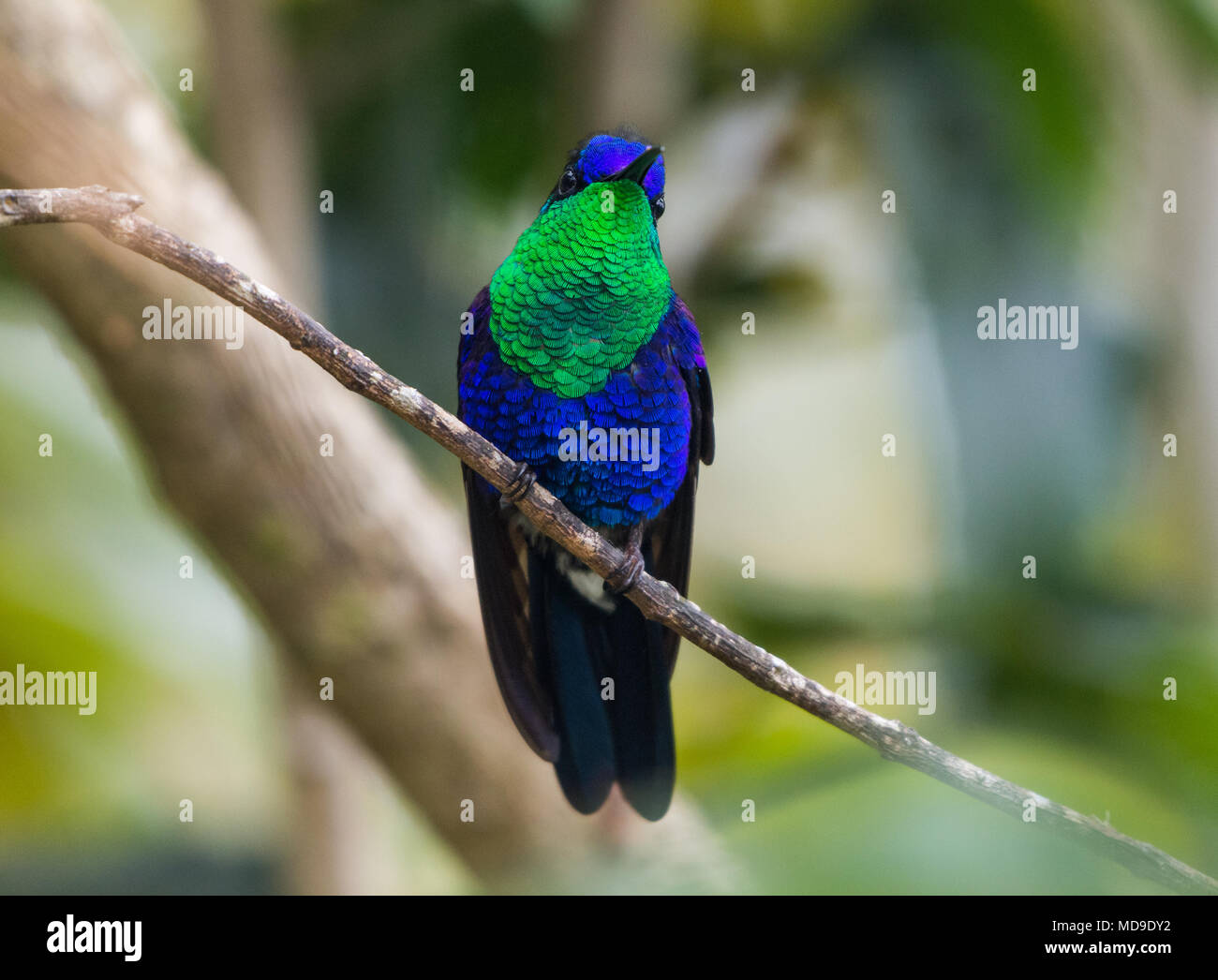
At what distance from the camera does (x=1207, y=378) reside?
10.2 feet

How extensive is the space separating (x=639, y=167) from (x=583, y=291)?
0.25 metres

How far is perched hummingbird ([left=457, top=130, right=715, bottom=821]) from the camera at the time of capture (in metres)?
2.00

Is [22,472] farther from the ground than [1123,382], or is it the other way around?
[1123,382]

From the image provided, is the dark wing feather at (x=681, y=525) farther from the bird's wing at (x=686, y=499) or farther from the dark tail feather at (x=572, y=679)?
the dark tail feather at (x=572, y=679)

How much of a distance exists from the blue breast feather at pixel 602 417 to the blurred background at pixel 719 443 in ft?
2.12

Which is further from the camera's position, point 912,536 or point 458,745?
Result: point 912,536

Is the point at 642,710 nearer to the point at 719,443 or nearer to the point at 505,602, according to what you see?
the point at 505,602

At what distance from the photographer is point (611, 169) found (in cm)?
195

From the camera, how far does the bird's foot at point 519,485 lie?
67.7 inches

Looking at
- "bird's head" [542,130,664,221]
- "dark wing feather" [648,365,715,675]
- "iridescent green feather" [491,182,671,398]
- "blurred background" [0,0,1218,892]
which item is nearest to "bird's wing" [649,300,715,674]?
"dark wing feather" [648,365,715,675]

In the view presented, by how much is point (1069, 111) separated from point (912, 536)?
4.69ft

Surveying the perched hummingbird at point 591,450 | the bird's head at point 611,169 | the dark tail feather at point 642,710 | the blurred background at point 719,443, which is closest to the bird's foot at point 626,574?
the perched hummingbird at point 591,450
